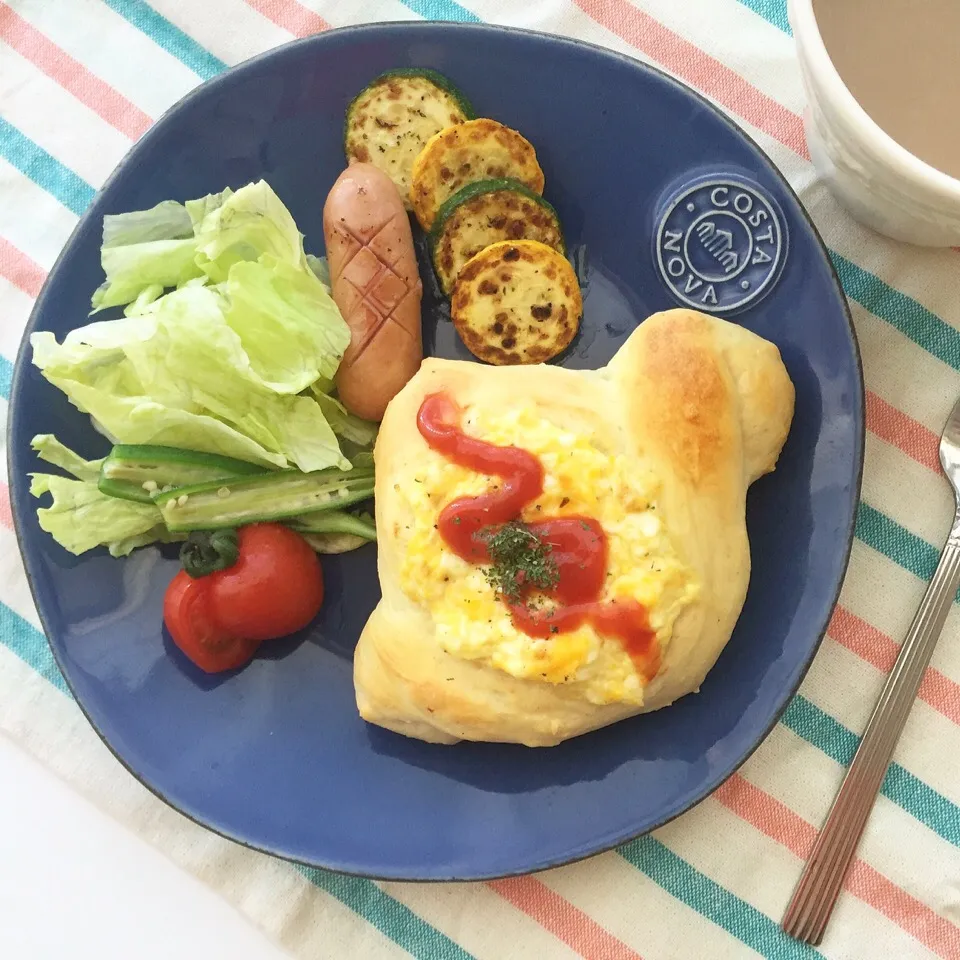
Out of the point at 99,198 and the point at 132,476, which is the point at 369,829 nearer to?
the point at 132,476

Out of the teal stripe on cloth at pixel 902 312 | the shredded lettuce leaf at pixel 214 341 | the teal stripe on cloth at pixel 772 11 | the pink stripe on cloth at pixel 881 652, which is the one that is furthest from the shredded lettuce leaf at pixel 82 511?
the teal stripe on cloth at pixel 772 11

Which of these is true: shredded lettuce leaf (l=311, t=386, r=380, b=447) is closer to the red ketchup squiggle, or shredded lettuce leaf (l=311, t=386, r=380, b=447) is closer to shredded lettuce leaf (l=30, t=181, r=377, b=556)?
shredded lettuce leaf (l=30, t=181, r=377, b=556)

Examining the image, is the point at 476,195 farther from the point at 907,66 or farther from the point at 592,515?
the point at 907,66

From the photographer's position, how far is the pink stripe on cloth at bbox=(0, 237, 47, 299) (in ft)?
9.80

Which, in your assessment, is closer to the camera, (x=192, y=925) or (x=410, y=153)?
(x=410, y=153)

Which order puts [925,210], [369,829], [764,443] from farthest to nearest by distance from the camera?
[369,829] < [764,443] < [925,210]

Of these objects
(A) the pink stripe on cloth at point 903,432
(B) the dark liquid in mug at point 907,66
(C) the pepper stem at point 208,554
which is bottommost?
(C) the pepper stem at point 208,554

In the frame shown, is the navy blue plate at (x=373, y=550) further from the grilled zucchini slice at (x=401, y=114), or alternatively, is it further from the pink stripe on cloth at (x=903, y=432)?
the pink stripe on cloth at (x=903, y=432)

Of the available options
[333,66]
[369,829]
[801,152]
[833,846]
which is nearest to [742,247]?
[801,152]

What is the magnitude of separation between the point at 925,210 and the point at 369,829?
6.76 ft

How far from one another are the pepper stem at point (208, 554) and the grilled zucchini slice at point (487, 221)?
3.12ft

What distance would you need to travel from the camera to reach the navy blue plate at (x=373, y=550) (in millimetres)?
2527

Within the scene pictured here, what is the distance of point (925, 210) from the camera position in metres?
2.11

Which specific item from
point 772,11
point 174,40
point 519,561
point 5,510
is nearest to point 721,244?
point 772,11
